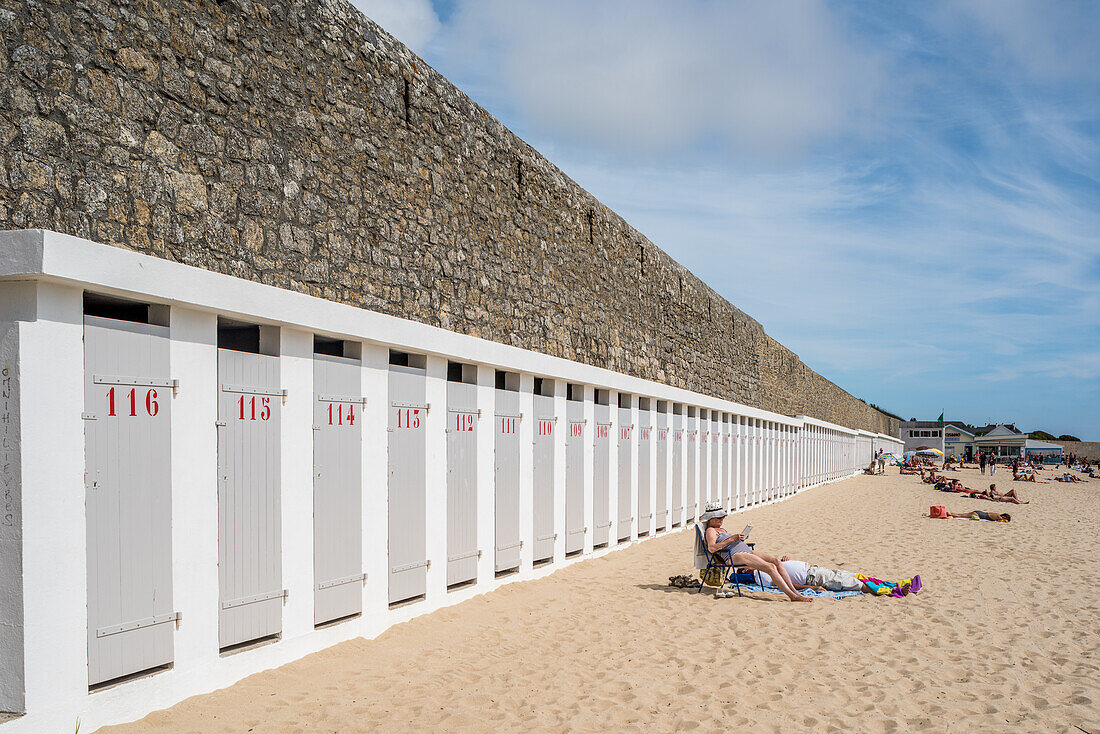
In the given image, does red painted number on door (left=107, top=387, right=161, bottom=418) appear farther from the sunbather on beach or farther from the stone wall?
the sunbather on beach

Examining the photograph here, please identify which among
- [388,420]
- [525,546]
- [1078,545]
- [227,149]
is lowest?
[1078,545]

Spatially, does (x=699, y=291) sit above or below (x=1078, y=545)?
above

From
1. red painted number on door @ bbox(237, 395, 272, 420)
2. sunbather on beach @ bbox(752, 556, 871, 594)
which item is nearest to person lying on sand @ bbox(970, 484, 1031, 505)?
sunbather on beach @ bbox(752, 556, 871, 594)

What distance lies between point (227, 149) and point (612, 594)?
225 inches

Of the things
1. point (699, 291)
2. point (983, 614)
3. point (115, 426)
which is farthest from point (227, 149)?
point (699, 291)

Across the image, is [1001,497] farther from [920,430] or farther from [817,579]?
[920,430]

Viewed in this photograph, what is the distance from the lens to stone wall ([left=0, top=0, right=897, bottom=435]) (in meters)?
4.44

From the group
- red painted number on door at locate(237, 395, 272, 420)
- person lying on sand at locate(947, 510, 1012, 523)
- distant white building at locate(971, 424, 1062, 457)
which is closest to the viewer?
red painted number on door at locate(237, 395, 272, 420)

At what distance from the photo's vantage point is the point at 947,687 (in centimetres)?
539

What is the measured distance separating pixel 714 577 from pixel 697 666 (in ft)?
9.50

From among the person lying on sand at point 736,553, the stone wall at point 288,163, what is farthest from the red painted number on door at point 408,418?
the person lying on sand at point 736,553

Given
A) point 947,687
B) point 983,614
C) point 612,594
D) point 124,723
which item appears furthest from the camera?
point 612,594

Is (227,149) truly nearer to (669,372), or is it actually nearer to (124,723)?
(124,723)

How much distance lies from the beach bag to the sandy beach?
0.12 m
